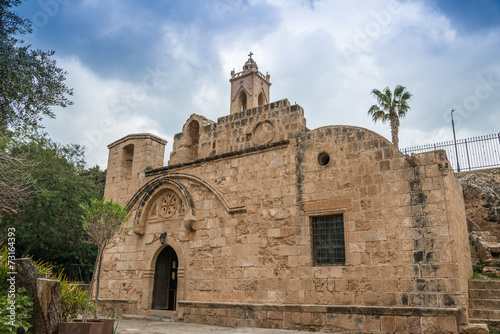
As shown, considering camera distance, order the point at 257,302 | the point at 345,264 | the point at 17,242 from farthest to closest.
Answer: the point at 17,242
the point at 257,302
the point at 345,264

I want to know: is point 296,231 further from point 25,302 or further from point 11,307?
point 11,307

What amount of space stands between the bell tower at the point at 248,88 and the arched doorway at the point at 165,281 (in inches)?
521

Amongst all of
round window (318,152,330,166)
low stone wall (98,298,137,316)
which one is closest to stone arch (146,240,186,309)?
low stone wall (98,298,137,316)

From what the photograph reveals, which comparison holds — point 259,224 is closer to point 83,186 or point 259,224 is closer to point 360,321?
point 360,321

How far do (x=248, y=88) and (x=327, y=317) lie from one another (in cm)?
1824

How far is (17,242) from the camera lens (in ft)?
59.0

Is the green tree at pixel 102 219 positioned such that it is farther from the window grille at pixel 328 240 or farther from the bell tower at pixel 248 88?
the bell tower at pixel 248 88

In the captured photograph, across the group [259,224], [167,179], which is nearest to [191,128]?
[167,179]

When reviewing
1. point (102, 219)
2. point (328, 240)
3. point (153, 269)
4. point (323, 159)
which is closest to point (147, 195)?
point (153, 269)

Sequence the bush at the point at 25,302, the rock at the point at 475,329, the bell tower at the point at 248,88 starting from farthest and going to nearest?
the bell tower at the point at 248,88 → the rock at the point at 475,329 → the bush at the point at 25,302

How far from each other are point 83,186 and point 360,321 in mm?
15864

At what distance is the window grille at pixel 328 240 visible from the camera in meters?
8.71

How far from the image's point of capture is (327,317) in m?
8.22

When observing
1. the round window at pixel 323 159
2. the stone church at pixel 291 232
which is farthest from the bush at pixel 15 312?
the round window at pixel 323 159
